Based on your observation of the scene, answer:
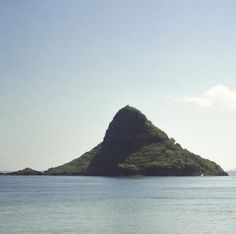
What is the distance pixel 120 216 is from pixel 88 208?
70.2 ft

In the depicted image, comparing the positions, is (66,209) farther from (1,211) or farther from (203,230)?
(203,230)

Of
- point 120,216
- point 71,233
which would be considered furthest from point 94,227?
point 120,216

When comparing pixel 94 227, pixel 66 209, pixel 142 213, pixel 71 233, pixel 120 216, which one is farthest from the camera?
pixel 66 209

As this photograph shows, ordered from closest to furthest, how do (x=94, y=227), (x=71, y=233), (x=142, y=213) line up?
(x=71, y=233)
(x=94, y=227)
(x=142, y=213)

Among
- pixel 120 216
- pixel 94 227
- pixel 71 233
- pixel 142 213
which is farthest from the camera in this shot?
pixel 142 213

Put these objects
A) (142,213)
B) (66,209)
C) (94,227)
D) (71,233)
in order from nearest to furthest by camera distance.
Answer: (71,233) → (94,227) → (142,213) → (66,209)

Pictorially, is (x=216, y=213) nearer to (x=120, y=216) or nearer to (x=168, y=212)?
(x=168, y=212)

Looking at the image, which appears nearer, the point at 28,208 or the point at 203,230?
the point at 203,230

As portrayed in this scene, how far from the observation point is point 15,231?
84.0 meters

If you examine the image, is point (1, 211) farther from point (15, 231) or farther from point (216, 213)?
point (216, 213)

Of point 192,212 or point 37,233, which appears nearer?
point 37,233

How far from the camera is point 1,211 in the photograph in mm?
119250

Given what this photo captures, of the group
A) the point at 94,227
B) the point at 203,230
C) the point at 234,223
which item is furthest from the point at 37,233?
the point at 234,223

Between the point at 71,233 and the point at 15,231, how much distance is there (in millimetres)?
9731
